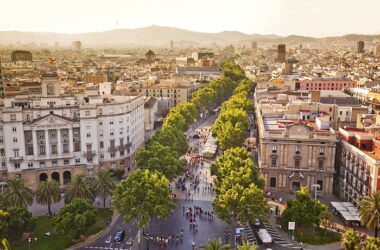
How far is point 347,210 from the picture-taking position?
6938cm

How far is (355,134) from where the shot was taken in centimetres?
7744

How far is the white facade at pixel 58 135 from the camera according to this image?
82.3 metres

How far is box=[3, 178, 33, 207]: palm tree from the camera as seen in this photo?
220ft

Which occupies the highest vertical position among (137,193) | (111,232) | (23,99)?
(23,99)

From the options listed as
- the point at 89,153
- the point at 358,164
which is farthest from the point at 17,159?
the point at 358,164

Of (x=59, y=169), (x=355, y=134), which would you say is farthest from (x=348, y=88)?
(x=59, y=169)

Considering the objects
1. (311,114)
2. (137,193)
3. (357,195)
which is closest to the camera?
(137,193)

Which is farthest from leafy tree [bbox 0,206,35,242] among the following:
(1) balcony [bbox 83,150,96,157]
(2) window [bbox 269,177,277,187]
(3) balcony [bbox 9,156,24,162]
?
(2) window [bbox 269,177,277,187]

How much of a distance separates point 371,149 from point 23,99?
6449 centimetres

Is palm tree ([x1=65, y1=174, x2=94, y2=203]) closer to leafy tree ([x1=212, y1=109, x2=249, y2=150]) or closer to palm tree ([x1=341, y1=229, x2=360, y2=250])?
palm tree ([x1=341, y1=229, x2=360, y2=250])

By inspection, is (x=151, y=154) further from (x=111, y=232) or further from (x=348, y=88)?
(x=348, y=88)

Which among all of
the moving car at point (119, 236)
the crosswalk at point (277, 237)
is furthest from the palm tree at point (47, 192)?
the crosswalk at point (277, 237)

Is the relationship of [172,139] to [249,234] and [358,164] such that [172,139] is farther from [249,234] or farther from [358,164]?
[358,164]

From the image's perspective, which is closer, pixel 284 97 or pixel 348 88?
pixel 284 97
